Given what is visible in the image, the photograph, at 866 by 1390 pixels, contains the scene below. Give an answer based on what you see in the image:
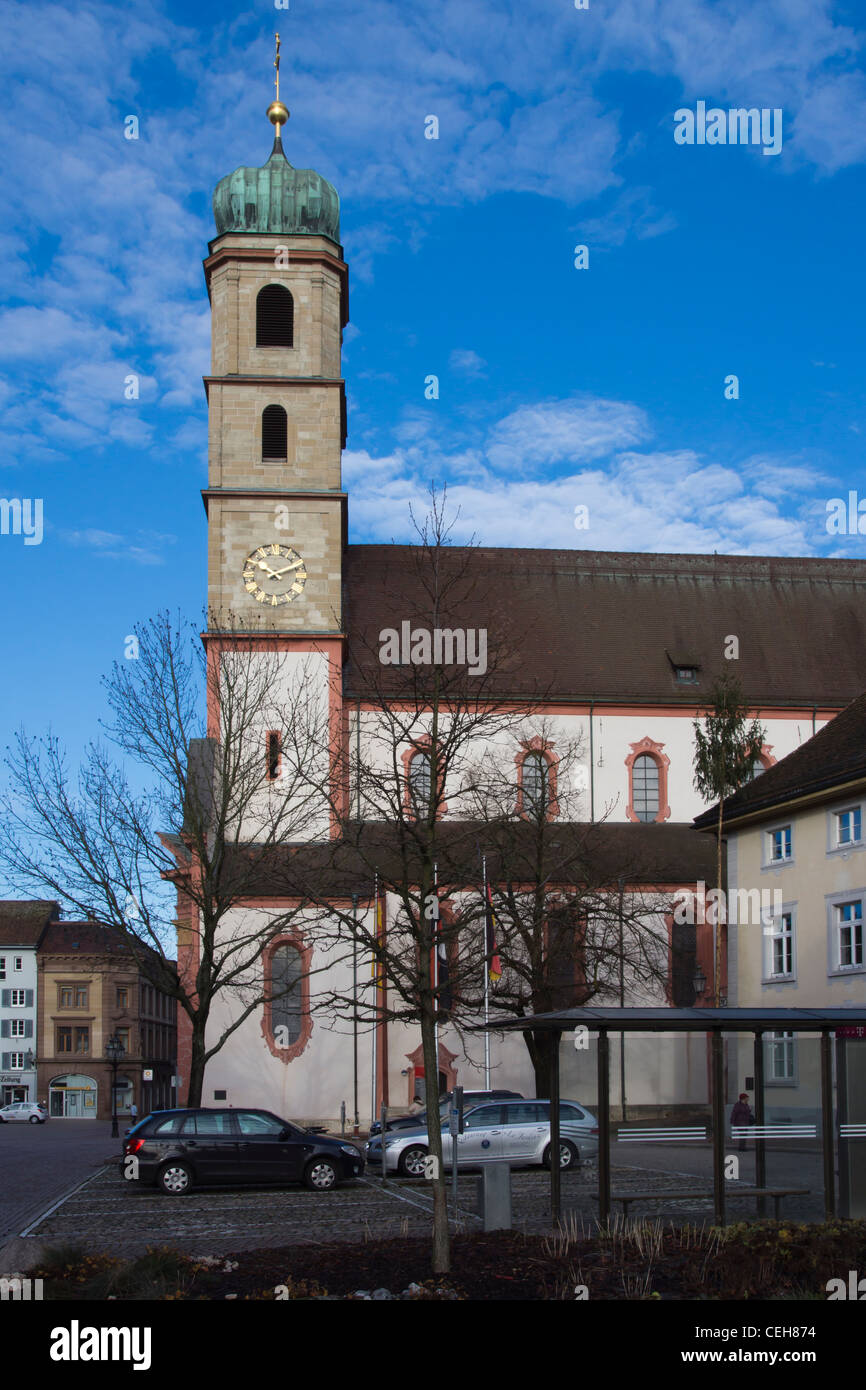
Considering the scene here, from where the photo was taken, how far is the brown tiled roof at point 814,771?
3077 centimetres

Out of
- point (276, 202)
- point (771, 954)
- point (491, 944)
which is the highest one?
point (276, 202)

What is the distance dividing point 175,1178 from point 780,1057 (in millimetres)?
10600

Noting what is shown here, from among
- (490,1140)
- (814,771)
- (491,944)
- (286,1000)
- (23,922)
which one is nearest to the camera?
(490,1140)

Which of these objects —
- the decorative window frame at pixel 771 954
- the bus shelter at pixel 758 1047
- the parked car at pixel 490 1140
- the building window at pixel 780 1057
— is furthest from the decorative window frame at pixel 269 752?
the bus shelter at pixel 758 1047

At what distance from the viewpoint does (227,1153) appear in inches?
921

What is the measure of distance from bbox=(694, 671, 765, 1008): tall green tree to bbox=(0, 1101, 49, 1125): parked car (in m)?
52.8

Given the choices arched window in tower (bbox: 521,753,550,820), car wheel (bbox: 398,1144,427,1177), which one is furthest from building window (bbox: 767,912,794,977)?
car wheel (bbox: 398,1144,427,1177)

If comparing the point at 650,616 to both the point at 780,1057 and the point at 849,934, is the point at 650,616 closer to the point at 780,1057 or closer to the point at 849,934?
the point at 849,934

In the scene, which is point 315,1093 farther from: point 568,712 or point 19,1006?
point 19,1006

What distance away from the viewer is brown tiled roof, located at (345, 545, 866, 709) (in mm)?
45281

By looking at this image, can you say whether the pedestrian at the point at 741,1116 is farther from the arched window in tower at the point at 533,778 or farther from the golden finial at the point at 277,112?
the golden finial at the point at 277,112

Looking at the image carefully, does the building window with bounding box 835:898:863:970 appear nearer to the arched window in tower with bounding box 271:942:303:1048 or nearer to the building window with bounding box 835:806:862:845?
the building window with bounding box 835:806:862:845

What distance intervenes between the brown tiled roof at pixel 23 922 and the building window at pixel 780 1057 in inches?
3141

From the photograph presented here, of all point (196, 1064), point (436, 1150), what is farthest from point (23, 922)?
point (436, 1150)
